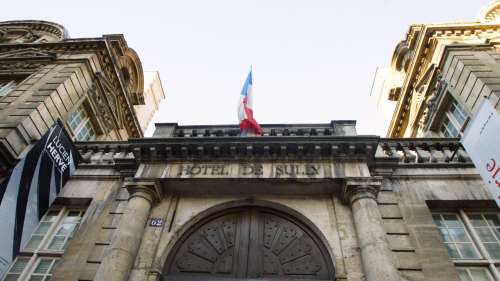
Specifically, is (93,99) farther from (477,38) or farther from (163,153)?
(477,38)

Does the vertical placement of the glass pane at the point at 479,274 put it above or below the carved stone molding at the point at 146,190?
below

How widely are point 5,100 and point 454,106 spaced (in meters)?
15.6

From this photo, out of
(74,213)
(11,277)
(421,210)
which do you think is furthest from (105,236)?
(421,210)

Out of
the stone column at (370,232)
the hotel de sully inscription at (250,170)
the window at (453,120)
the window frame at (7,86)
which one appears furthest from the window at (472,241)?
the window frame at (7,86)

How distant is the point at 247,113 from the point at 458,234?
259 inches

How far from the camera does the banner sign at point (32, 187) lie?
26.9 feet

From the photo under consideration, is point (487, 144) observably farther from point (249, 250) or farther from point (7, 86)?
point (7, 86)

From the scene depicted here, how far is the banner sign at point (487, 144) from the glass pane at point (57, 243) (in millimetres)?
10167

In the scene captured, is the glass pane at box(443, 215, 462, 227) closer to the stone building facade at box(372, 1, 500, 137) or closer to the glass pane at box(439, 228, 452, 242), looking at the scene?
the glass pane at box(439, 228, 452, 242)

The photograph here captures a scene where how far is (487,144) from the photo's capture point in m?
8.23

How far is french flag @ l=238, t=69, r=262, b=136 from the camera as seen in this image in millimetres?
10672

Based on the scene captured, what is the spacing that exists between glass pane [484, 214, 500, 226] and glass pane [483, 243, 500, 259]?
68cm

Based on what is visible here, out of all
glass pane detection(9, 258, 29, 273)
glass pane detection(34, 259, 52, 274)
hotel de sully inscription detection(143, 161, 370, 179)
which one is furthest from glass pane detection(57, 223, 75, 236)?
hotel de sully inscription detection(143, 161, 370, 179)

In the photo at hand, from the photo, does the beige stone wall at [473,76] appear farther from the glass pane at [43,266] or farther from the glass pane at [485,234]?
the glass pane at [43,266]
